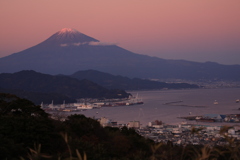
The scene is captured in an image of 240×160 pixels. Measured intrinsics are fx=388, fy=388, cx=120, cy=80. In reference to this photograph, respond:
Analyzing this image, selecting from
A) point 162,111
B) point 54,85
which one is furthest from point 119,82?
point 162,111

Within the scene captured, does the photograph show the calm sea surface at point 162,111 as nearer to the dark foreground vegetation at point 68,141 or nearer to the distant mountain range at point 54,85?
the distant mountain range at point 54,85

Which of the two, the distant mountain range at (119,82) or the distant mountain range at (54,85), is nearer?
the distant mountain range at (54,85)

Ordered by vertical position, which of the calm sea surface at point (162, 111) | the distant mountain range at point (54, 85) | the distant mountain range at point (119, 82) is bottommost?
the calm sea surface at point (162, 111)

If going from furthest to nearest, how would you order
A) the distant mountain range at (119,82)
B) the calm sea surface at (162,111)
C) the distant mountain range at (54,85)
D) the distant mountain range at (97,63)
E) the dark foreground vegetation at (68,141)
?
the distant mountain range at (97,63)
the distant mountain range at (119,82)
the distant mountain range at (54,85)
the calm sea surface at (162,111)
the dark foreground vegetation at (68,141)

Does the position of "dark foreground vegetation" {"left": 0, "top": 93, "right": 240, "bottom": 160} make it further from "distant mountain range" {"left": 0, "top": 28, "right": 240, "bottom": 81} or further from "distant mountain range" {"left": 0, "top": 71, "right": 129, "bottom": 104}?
"distant mountain range" {"left": 0, "top": 28, "right": 240, "bottom": 81}

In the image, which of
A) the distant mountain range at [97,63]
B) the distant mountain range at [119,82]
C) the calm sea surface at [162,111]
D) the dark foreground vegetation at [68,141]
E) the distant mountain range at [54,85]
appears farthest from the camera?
the distant mountain range at [97,63]

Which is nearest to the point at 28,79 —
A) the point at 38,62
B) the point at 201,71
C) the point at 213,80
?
the point at 38,62

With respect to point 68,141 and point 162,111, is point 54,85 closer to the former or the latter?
point 162,111

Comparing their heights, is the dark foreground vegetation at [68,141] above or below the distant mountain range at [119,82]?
below

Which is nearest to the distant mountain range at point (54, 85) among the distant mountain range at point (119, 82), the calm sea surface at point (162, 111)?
the calm sea surface at point (162, 111)
